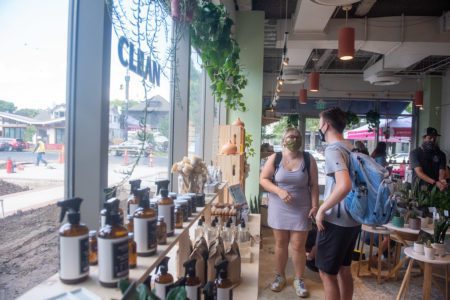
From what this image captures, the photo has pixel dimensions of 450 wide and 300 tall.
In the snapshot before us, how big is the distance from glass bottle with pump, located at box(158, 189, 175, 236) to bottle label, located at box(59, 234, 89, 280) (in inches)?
17.0

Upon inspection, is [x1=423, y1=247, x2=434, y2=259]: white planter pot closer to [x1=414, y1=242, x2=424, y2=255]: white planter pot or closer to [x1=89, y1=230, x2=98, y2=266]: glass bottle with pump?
[x1=414, y1=242, x2=424, y2=255]: white planter pot

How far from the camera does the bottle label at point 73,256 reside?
3.22 feet

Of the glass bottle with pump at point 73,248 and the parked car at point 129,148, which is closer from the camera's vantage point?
the glass bottle with pump at point 73,248

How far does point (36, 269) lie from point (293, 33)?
228 inches

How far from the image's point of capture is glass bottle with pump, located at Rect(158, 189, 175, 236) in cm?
143

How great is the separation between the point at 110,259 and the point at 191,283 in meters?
0.56

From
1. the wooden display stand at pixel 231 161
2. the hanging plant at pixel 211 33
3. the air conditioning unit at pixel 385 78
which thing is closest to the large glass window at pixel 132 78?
the hanging plant at pixel 211 33

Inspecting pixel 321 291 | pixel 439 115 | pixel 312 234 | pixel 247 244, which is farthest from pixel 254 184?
pixel 439 115

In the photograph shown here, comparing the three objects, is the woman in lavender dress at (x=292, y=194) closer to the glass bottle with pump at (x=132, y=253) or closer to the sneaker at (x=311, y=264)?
the sneaker at (x=311, y=264)

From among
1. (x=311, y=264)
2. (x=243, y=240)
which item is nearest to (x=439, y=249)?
(x=311, y=264)

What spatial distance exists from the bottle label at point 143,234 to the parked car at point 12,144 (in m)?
0.45

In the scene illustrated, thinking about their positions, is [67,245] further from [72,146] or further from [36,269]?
[72,146]

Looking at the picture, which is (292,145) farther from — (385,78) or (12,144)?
(385,78)

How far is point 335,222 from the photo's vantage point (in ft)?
8.36
